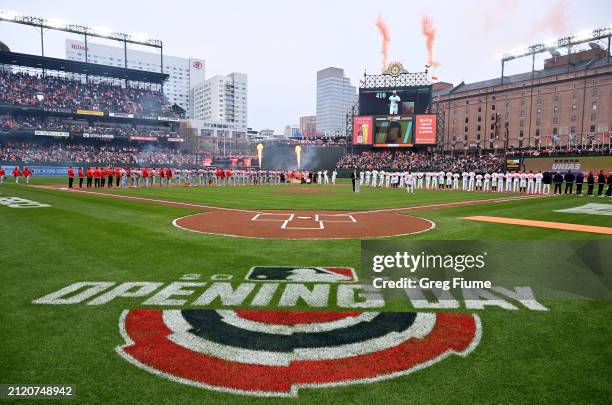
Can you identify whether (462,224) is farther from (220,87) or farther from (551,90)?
(220,87)

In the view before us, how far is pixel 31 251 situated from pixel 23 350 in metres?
5.71

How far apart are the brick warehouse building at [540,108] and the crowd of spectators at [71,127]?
216ft

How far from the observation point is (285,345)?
4.43 meters

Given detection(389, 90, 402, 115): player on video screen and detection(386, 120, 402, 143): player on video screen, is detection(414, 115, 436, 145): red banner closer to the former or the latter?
detection(386, 120, 402, 143): player on video screen

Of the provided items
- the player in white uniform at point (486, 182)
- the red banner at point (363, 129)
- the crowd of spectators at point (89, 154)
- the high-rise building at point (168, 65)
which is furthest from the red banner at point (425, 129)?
the high-rise building at point (168, 65)

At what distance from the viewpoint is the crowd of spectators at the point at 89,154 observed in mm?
55719

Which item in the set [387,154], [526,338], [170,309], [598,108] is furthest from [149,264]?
[598,108]

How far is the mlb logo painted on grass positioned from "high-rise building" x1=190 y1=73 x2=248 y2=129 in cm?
17267

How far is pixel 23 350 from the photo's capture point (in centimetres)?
415

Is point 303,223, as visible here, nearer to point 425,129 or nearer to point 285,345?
point 285,345

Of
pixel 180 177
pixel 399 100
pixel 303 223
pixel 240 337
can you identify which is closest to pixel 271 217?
pixel 303 223

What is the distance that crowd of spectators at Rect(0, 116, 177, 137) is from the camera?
57.7m

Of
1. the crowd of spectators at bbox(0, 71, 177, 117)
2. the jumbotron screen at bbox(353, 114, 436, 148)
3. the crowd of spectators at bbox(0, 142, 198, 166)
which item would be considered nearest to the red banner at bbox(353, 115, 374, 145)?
the jumbotron screen at bbox(353, 114, 436, 148)

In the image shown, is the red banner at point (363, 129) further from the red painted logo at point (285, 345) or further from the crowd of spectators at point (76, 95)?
the red painted logo at point (285, 345)
